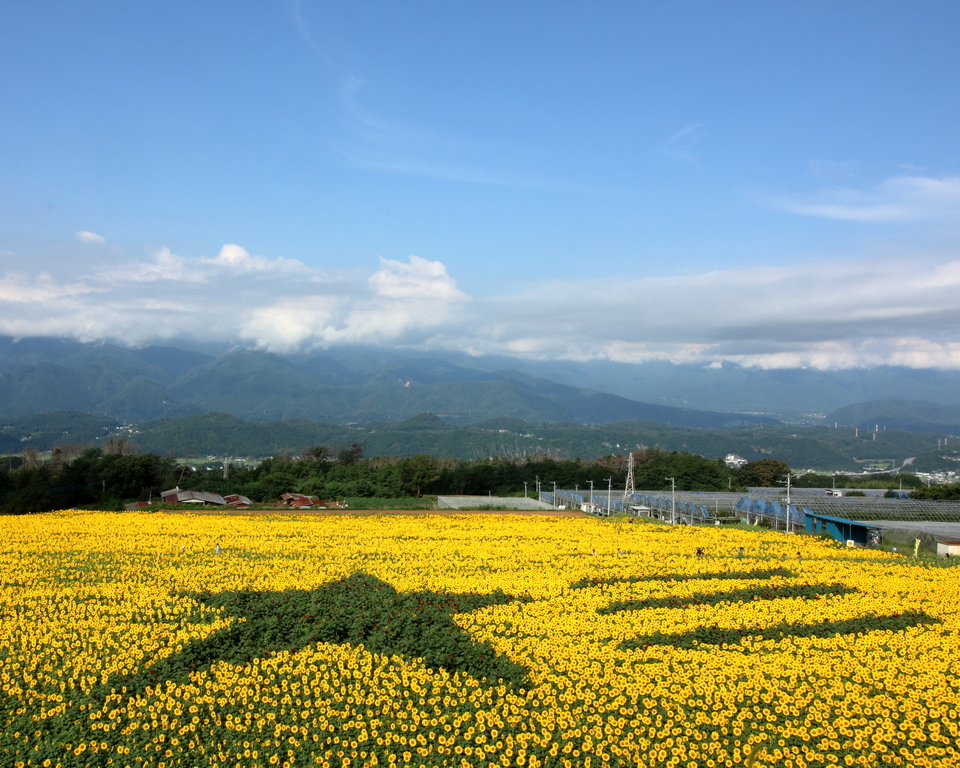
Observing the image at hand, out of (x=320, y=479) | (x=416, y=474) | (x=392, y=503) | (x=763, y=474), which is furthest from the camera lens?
(x=763, y=474)

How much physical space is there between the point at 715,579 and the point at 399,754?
14.4 m

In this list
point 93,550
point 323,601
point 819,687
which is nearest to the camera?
point 819,687

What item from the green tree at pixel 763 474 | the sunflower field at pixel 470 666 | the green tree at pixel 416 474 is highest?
the sunflower field at pixel 470 666

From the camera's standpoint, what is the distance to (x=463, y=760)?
348 inches

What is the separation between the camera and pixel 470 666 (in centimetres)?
1166

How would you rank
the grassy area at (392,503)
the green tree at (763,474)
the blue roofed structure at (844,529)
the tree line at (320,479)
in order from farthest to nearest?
the green tree at (763,474) < the tree line at (320,479) < the grassy area at (392,503) < the blue roofed structure at (844,529)

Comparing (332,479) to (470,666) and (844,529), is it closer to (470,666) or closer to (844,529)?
(844,529)

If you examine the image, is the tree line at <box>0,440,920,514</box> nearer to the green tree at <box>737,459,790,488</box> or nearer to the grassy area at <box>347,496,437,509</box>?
the green tree at <box>737,459,790,488</box>

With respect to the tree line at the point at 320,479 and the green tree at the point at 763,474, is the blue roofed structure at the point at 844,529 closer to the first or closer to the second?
the tree line at the point at 320,479

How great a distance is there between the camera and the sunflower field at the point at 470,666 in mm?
9195

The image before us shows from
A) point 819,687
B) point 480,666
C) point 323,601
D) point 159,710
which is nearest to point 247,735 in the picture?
point 159,710

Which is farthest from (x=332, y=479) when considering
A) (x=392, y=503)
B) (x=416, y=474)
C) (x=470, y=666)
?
(x=470, y=666)

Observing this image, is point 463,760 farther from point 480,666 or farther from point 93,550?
point 93,550

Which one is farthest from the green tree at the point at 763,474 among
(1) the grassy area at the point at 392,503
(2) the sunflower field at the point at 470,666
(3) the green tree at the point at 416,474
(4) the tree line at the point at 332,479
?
(2) the sunflower field at the point at 470,666
